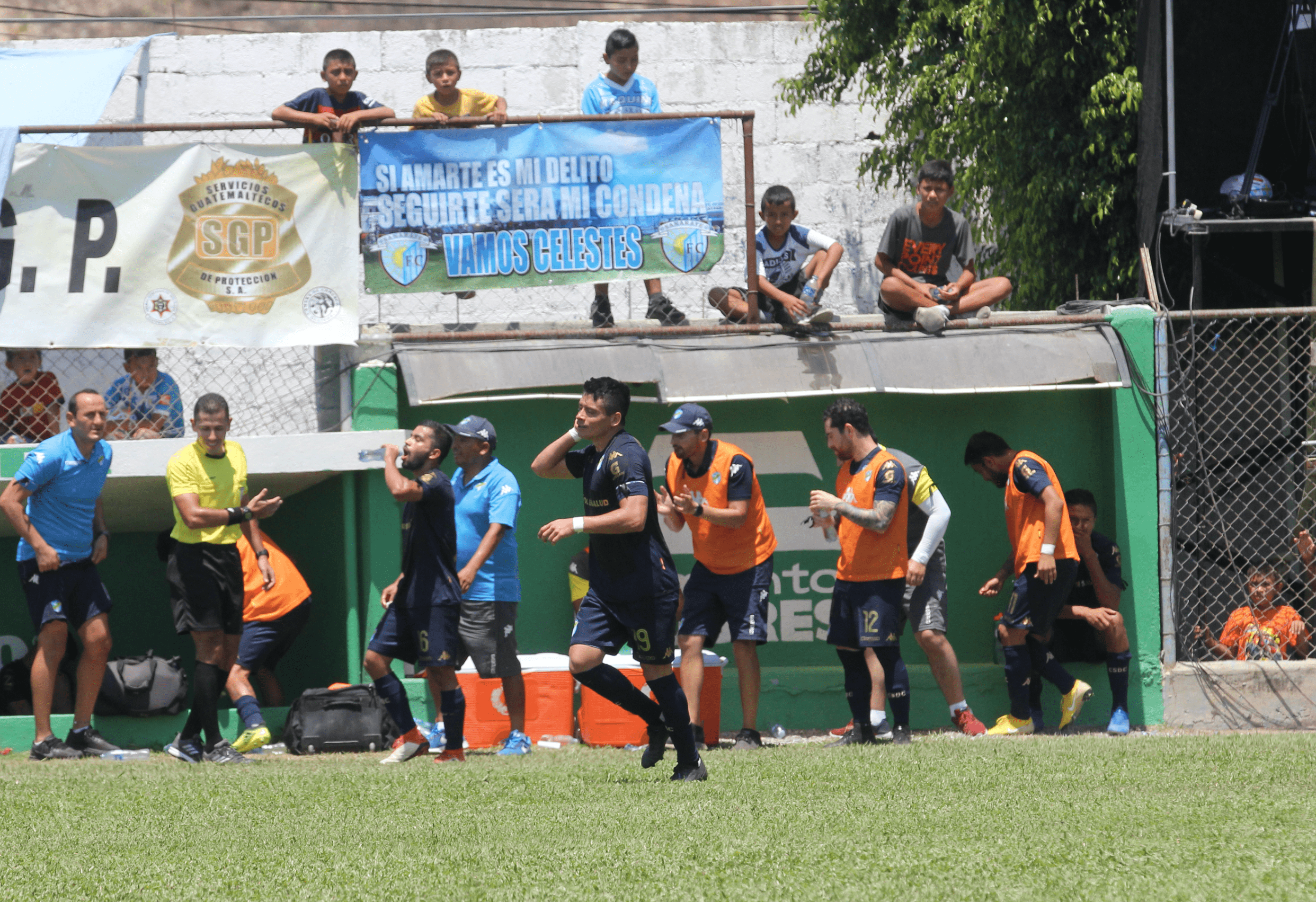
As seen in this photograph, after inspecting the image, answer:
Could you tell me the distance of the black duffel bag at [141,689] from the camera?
8586 millimetres

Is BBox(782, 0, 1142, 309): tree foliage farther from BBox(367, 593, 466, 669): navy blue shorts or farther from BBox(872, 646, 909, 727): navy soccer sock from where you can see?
BBox(367, 593, 466, 669): navy blue shorts

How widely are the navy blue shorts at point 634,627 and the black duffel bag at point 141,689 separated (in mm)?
3320

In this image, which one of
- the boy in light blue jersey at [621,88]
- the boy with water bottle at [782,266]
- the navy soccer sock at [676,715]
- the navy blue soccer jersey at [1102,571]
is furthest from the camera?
the boy in light blue jersey at [621,88]

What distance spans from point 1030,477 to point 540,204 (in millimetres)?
3429

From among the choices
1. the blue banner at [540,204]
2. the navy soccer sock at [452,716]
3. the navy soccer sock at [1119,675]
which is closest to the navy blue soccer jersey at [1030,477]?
the navy soccer sock at [1119,675]

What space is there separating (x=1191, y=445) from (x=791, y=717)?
10.4ft

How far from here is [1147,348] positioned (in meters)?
9.38

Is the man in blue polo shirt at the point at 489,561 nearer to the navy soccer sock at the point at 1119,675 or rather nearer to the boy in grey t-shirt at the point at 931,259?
the boy in grey t-shirt at the point at 931,259

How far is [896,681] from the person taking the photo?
7848mm

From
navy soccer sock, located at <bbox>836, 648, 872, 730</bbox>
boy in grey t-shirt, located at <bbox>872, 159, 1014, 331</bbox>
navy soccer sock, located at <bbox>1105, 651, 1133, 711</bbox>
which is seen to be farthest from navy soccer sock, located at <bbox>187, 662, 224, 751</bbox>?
navy soccer sock, located at <bbox>1105, 651, 1133, 711</bbox>

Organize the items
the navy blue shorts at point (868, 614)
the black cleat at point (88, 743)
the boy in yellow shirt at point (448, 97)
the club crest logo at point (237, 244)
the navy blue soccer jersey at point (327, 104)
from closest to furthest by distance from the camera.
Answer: the navy blue shorts at point (868, 614) < the black cleat at point (88, 743) < the club crest logo at point (237, 244) < the navy blue soccer jersey at point (327, 104) < the boy in yellow shirt at point (448, 97)

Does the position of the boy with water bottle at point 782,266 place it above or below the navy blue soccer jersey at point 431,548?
above

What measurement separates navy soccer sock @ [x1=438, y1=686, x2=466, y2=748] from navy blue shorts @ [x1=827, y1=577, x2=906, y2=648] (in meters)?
2.01

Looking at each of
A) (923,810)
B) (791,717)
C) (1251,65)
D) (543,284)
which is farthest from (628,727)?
(1251,65)
